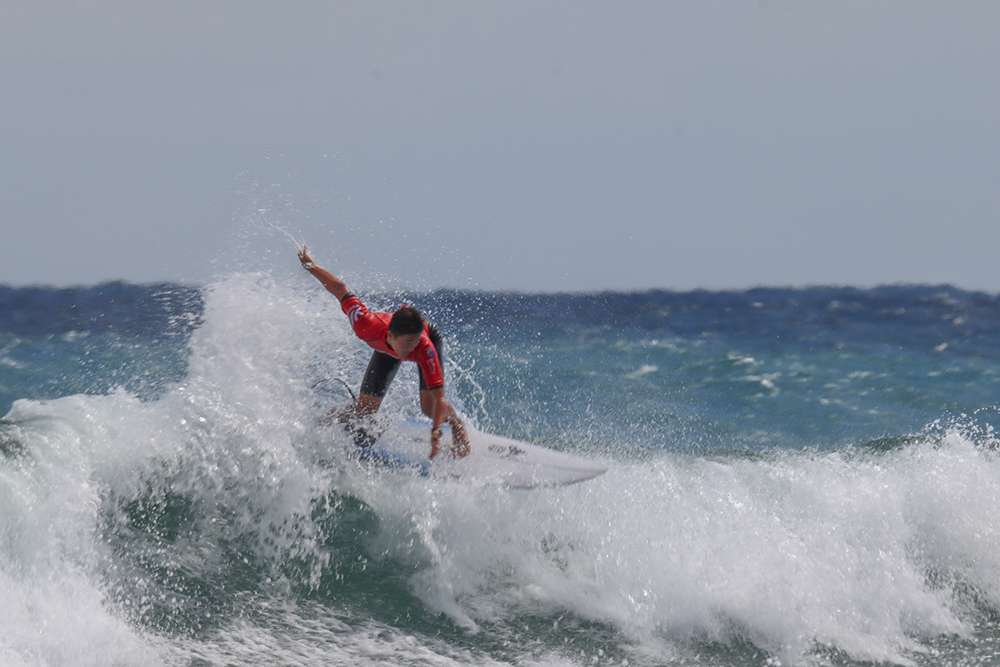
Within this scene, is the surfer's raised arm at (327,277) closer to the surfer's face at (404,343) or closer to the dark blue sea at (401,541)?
the surfer's face at (404,343)

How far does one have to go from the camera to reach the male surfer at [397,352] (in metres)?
5.42

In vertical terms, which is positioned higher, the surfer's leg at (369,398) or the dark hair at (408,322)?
the dark hair at (408,322)

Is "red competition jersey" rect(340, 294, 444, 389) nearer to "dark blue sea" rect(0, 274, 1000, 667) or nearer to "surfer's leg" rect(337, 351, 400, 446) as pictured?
"surfer's leg" rect(337, 351, 400, 446)

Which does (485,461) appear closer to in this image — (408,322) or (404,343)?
(404,343)

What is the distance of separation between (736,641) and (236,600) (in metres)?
3.28

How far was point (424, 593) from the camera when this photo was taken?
544 cm

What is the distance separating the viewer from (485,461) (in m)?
6.22

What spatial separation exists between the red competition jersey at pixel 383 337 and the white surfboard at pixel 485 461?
28.5 inches

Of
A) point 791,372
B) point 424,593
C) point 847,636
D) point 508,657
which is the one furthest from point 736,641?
point 791,372

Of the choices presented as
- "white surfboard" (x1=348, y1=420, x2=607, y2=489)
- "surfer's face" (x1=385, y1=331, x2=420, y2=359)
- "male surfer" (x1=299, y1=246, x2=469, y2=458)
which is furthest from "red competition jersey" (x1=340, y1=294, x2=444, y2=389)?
"white surfboard" (x1=348, y1=420, x2=607, y2=489)

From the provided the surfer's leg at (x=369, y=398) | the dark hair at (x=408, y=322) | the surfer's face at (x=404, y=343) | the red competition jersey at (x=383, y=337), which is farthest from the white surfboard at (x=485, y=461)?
the dark hair at (x=408, y=322)

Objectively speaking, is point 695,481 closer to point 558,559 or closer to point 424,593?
point 558,559

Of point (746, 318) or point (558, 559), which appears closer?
point (558, 559)

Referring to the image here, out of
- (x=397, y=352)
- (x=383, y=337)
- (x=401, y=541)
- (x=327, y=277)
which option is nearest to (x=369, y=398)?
(x=383, y=337)
